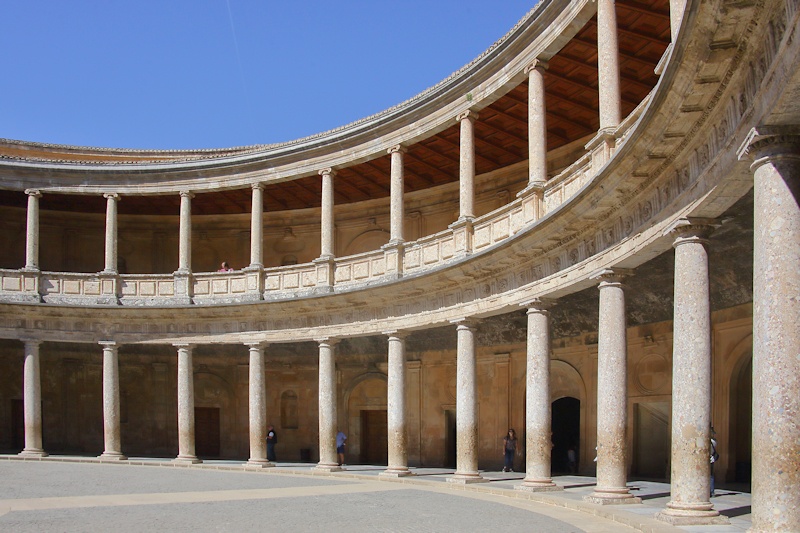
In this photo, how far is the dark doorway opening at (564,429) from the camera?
24953mm

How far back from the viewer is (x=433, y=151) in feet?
84.3

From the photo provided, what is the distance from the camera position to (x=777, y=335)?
8.99 m

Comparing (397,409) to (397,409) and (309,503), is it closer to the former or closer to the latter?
(397,409)

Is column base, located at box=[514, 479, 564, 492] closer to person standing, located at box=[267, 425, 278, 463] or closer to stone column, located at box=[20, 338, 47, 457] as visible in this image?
person standing, located at box=[267, 425, 278, 463]

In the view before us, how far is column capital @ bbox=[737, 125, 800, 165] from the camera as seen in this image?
29.4 feet

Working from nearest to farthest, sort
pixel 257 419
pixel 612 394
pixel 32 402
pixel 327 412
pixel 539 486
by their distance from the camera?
pixel 612 394
pixel 539 486
pixel 327 412
pixel 257 419
pixel 32 402

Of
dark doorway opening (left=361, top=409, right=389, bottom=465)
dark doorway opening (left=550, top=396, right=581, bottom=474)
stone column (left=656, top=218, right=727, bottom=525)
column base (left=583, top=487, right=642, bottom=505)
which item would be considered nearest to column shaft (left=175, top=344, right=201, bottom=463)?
dark doorway opening (left=361, top=409, right=389, bottom=465)

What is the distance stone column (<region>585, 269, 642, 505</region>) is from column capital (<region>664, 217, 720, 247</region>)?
112 inches

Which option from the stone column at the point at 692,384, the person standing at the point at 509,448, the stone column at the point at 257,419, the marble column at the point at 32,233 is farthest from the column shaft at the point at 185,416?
the stone column at the point at 692,384

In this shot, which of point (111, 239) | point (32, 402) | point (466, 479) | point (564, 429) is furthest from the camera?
point (111, 239)

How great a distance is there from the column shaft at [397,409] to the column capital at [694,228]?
1214 cm

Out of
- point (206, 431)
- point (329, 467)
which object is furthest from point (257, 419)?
point (206, 431)

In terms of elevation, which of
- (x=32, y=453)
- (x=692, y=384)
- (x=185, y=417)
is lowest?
(x=32, y=453)

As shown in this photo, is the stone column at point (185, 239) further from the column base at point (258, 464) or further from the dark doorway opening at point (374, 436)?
the dark doorway opening at point (374, 436)
